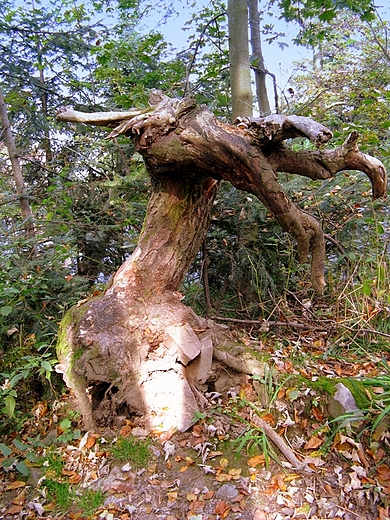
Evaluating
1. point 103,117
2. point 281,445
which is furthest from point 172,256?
point 281,445

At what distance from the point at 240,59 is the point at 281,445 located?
3883mm

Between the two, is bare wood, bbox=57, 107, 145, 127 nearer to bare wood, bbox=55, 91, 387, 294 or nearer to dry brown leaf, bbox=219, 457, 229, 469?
bare wood, bbox=55, 91, 387, 294

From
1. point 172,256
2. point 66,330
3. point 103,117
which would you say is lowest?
point 66,330

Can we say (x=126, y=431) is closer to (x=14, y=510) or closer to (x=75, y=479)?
(x=75, y=479)

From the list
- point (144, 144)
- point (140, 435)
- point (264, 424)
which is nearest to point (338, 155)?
point (144, 144)

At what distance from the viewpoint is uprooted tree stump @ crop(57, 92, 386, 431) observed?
2354mm

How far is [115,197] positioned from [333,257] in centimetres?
260

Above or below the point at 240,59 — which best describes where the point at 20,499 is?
below

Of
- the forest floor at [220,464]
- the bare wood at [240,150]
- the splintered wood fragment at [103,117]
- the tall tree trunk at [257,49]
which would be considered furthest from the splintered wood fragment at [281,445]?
the tall tree trunk at [257,49]

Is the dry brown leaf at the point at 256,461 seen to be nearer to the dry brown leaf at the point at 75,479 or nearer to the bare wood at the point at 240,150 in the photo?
the dry brown leaf at the point at 75,479

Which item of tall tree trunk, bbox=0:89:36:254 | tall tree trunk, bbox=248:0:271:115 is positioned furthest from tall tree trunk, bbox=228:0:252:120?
tall tree trunk, bbox=0:89:36:254

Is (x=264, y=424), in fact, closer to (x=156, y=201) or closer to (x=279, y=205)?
(x=279, y=205)

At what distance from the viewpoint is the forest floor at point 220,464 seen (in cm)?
201

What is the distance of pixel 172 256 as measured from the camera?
2.88 metres
